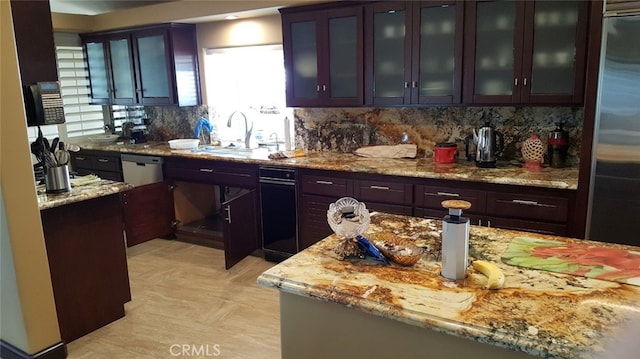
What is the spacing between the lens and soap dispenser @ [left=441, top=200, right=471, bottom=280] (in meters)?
1.48

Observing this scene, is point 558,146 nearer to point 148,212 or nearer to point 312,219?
point 312,219

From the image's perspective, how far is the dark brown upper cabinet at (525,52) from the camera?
3.04 m

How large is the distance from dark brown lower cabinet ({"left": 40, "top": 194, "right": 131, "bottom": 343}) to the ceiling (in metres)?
3.14

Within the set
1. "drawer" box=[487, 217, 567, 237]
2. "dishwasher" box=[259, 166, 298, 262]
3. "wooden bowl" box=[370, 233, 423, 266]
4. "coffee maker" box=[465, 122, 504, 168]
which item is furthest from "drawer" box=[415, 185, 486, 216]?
"wooden bowl" box=[370, 233, 423, 266]

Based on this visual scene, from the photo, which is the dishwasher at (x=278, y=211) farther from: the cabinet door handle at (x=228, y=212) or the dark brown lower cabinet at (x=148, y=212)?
the dark brown lower cabinet at (x=148, y=212)

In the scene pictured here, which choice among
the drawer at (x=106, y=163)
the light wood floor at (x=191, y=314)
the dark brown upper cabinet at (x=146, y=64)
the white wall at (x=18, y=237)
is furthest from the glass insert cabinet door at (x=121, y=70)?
the white wall at (x=18, y=237)

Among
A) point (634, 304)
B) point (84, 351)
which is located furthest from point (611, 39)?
point (84, 351)

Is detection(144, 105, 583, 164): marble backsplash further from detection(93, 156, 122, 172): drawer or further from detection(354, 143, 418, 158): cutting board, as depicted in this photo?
detection(93, 156, 122, 172): drawer

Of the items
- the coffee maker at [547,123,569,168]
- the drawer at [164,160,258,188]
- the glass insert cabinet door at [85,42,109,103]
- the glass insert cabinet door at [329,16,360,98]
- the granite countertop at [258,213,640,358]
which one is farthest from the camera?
the glass insert cabinet door at [85,42,109,103]

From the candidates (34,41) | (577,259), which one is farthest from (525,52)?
(34,41)

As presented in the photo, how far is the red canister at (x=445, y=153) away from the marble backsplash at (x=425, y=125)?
23cm

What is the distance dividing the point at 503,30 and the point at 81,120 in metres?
5.05

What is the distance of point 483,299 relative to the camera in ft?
4.55

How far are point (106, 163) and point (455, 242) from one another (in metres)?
4.79
